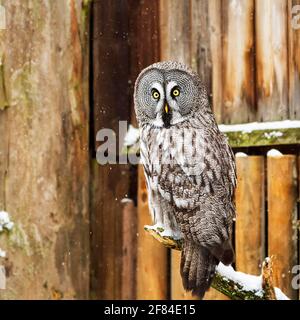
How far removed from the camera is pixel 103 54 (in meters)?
4.62

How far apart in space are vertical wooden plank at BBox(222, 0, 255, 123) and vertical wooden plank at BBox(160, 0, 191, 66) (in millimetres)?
231

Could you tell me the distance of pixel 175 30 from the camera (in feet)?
14.2

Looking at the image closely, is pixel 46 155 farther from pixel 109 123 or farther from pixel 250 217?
pixel 250 217

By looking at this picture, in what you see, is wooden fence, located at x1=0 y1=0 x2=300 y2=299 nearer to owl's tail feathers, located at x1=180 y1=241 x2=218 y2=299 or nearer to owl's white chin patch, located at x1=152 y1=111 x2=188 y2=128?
owl's white chin patch, located at x1=152 y1=111 x2=188 y2=128

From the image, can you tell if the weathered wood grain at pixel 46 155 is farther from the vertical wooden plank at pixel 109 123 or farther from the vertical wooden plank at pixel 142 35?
the vertical wooden plank at pixel 142 35

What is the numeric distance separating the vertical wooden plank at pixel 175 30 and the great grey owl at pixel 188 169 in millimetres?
565

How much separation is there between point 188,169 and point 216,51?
3.02 ft

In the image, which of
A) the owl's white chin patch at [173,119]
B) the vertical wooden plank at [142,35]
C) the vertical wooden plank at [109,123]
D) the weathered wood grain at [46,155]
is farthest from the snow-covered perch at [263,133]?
the weathered wood grain at [46,155]

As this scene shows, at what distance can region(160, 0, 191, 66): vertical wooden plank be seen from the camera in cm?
429

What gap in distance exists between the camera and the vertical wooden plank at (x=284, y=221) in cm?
382

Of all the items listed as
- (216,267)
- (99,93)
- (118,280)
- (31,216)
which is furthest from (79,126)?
(216,267)

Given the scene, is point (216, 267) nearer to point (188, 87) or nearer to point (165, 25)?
point (188, 87)

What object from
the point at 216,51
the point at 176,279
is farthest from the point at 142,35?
the point at 176,279

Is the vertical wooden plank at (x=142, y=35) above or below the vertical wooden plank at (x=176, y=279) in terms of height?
above
